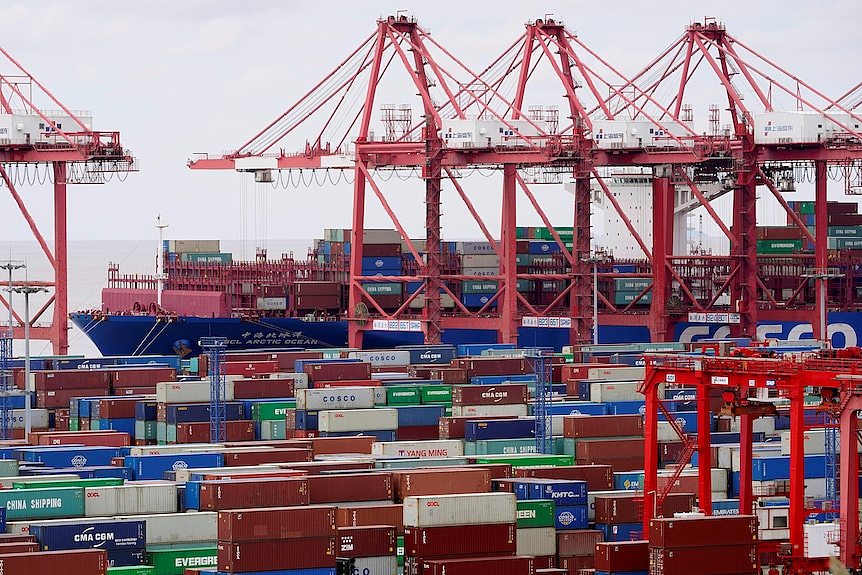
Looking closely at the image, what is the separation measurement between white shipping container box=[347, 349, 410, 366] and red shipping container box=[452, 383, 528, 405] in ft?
40.1

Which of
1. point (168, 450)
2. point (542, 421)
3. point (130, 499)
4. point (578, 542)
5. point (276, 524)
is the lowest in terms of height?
point (578, 542)

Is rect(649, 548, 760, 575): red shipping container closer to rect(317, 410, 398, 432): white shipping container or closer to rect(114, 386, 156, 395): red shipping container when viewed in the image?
rect(317, 410, 398, 432): white shipping container

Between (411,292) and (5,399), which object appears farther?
(411,292)

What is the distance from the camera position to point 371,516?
3416 centimetres

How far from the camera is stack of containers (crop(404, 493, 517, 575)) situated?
1287 inches

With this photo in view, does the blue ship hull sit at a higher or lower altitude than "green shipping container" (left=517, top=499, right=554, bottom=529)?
higher

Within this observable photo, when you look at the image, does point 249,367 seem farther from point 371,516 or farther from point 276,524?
point 276,524

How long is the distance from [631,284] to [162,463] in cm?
4826

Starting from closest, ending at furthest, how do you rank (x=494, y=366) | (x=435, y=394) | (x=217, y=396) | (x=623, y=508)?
(x=623, y=508) → (x=217, y=396) → (x=435, y=394) → (x=494, y=366)

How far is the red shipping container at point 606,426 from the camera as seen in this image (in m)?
44.8

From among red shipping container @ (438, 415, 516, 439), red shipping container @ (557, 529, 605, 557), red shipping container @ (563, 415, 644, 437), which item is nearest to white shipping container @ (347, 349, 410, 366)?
red shipping container @ (438, 415, 516, 439)

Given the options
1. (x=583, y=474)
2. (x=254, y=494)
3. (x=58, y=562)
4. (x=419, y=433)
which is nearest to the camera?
(x=58, y=562)

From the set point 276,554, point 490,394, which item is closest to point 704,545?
point 276,554

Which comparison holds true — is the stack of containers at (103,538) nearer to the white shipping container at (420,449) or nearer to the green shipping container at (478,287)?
the white shipping container at (420,449)
